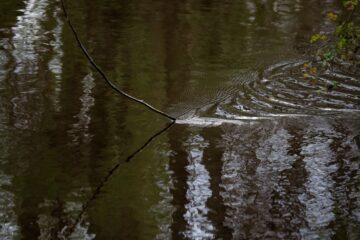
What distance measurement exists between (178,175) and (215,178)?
24 cm

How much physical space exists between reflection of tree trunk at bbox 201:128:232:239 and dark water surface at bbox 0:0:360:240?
0.01 metres

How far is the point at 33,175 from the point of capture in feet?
15.0

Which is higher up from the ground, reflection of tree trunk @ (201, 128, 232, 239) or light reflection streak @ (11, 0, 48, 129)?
reflection of tree trunk @ (201, 128, 232, 239)

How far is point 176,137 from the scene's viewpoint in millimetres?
5312

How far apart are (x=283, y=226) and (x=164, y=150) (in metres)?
1.31

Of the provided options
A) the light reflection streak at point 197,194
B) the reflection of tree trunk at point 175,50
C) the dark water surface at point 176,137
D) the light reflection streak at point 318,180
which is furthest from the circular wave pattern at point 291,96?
the light reflection streak at point 197,194

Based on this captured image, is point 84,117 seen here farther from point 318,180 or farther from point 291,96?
point 318,180

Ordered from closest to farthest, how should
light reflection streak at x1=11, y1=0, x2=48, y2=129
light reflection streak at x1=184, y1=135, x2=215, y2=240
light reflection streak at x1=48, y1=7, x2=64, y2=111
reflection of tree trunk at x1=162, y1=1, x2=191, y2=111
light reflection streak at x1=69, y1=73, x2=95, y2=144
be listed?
light reflection streak at x1=184, y1=135, x2=215, y2=240 → light reflection streak at x1=69, y1=73, x2=95, y2=144 → light reflection streak at x1=11, y1=0, x2=48, y2=129 → light reflection streak at x1=48, y1=7, x2=64, y2=111 → reflection of tree trunk at x1=162, y1=1, x2=191, y2=111

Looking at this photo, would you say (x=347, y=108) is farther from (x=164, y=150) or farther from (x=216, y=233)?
(x=216, y=233)

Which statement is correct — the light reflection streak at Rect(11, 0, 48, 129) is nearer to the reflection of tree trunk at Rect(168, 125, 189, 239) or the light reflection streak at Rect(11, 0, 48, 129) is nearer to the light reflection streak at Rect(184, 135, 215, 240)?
the reflection of tree trunk at Rect(168, 125, 189, 239)

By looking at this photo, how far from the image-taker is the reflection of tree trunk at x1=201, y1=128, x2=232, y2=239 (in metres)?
4.00

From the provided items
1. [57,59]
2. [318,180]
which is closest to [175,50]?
[57,59]

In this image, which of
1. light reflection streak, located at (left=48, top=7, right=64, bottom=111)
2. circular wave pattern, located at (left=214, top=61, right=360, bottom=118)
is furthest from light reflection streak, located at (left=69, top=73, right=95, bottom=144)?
circular wave pattern, located at (left=214, top=61, right=360, bottom=118)

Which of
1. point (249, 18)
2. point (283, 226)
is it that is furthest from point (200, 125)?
point (249, 18)
